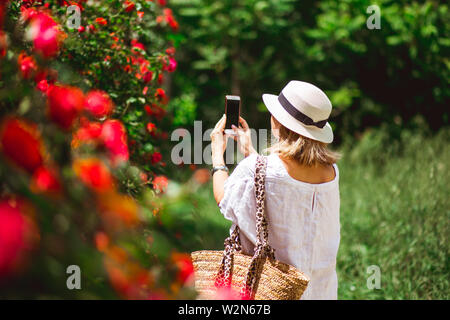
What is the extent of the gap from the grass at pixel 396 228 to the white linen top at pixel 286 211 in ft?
3.12

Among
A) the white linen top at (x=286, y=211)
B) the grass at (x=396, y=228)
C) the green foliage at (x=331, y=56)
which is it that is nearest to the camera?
the white linen top at (x=286, y=211)

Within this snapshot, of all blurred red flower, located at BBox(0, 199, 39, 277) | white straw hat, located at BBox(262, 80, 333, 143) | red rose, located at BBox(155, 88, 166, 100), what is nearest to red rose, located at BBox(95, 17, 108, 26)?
red rose, located at BBox(155, 88, 166, 100)

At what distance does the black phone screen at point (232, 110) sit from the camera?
6.44ft

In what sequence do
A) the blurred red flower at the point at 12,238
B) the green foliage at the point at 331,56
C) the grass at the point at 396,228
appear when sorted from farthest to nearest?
1. the green foliage at the point at 331,56
2. the grass at the point at 396,228
3. the blurred red flower at the point at 12,238

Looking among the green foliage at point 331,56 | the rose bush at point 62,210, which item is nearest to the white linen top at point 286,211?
the rose bush at point 62,210

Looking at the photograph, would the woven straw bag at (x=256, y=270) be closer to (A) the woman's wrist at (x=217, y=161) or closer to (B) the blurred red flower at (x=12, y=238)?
(A) the woman's wrist at (x=217, y=161)

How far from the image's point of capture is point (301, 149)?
1.76 metres

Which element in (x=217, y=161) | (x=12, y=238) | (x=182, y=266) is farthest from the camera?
(x=217, y=161)

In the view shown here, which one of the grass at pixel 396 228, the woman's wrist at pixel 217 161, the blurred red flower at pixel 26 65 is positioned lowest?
the grass at pixel 396 228

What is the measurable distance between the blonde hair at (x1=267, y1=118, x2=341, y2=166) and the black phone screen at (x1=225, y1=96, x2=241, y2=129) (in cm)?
24

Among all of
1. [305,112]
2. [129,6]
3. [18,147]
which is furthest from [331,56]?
[18,147]

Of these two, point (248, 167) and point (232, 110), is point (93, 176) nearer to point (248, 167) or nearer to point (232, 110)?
point (248, 167)

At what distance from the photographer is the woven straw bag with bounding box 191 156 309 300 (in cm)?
157

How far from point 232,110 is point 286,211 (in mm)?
581
